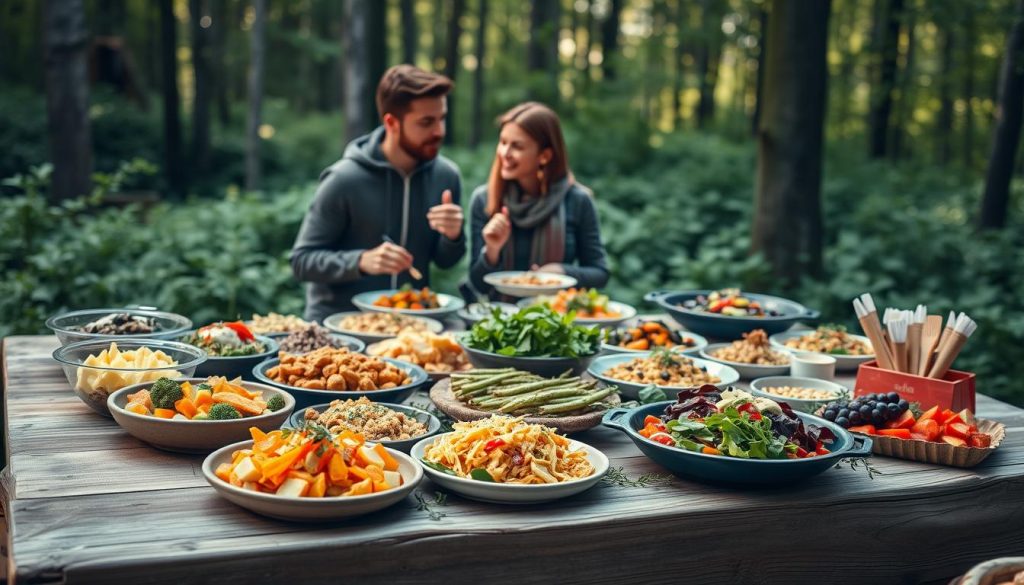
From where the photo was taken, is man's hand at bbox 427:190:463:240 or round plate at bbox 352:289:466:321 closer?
round plate at bbox 352:289:466:321

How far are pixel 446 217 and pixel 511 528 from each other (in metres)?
2.28

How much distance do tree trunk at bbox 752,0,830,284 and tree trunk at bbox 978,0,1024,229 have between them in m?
1.96

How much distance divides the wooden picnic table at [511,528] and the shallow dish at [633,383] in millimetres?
244

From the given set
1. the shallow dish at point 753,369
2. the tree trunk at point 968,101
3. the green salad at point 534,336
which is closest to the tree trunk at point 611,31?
the tree trunk at point 968,101

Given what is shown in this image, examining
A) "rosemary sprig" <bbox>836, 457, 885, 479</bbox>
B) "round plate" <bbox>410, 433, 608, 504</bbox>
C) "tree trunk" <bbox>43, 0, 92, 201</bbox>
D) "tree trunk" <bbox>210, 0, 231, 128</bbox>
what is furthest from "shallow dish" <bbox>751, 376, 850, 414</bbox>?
"tree trunk" <bbox>210, 0, 231, 128</bbox>

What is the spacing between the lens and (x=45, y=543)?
1820 mm

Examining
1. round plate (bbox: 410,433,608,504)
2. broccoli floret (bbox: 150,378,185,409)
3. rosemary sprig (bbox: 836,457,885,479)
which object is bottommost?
rosemary sprig (bbox: 836,457,885,479)

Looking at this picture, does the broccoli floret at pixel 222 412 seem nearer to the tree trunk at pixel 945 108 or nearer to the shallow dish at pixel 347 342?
the shallow dish at pixel 347 342

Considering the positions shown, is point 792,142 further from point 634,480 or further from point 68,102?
point 68,102

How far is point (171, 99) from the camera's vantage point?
13.9 metres

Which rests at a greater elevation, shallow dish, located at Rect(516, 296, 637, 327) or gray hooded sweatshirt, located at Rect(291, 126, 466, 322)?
gray hooded sweatshirt, located at Rect(291, 126, 466, 322)

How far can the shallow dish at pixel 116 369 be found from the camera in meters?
2.61

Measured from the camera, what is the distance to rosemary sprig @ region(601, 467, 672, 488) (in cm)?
230

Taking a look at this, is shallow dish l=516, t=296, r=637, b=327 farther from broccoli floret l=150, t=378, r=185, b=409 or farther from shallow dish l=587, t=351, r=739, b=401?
broccoli floret l=150, t=378, r=185, b=409
